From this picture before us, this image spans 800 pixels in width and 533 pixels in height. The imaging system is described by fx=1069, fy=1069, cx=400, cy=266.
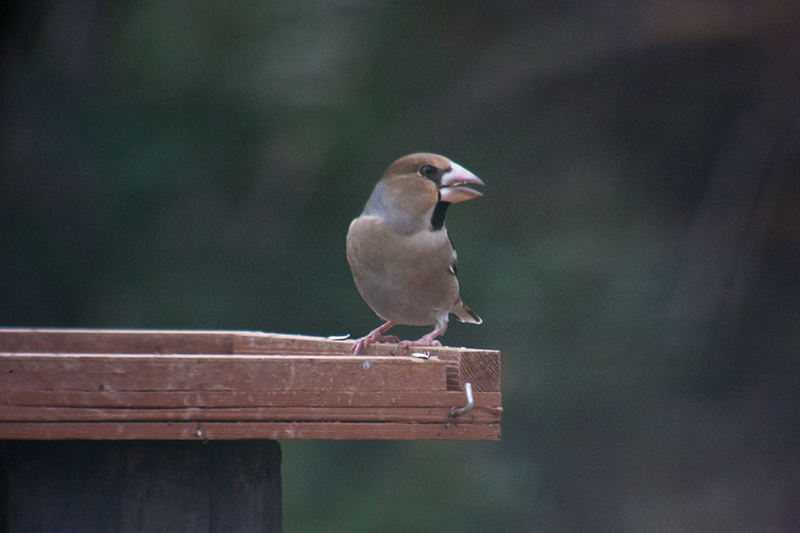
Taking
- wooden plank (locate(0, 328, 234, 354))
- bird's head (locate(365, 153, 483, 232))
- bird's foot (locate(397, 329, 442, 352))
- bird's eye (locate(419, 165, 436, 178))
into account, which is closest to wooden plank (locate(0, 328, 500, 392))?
wooden plank (locate(0, 328, 234, 354))

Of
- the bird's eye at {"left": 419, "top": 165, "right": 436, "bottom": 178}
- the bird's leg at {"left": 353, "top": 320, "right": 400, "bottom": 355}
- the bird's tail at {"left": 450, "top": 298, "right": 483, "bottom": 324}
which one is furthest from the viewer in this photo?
the bird's tail at {"left": 450, "top": 298, "right": 483, "bottom": 324}

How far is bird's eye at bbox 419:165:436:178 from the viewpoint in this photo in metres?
3.22

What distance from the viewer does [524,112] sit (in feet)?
25.6

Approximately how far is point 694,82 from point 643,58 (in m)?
0.40

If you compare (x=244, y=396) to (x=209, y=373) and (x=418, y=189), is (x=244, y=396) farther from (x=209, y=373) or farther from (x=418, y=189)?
(x=418, y=189)

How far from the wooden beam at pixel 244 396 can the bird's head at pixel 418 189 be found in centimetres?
104

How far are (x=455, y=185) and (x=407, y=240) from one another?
0.24 metres

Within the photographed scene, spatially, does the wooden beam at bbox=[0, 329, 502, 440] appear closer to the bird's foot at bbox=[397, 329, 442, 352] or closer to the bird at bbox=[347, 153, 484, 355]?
the bird's foot at bbox=[397, 329, 442, 352]

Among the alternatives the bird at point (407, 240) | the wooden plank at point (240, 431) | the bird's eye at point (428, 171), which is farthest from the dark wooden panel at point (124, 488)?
the bird's eye at point (428, 171)

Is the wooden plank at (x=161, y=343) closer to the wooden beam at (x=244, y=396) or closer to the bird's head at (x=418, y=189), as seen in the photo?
the bird's head at (x=418, y=189)

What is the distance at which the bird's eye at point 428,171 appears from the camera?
3.22 metres

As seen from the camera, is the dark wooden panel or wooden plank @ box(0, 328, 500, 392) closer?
the dark wooden panel

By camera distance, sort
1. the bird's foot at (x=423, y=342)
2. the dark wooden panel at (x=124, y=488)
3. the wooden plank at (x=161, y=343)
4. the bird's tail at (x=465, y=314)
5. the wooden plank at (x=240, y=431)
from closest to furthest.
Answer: the wooden plank at (x=240, y=431)
the dark wooden panel at (x=124, y=488)
the bird's foot at (x=423, y=342)
the wooden plank at (x=161, y=343)
the bird's tail at (x=465, y=314)

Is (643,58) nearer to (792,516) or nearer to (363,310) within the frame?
(363,310)
